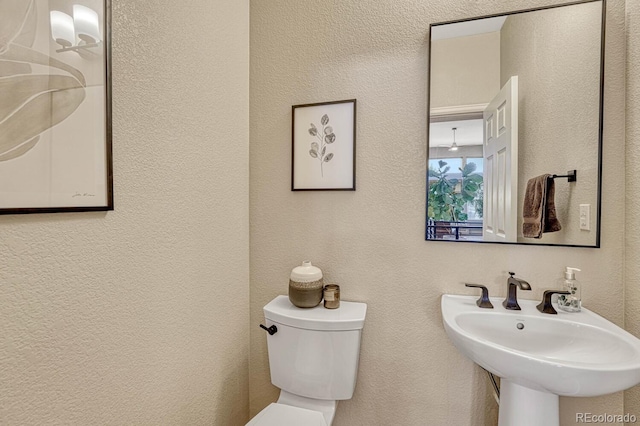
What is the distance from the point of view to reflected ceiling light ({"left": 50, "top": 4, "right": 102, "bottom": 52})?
2.21 ft

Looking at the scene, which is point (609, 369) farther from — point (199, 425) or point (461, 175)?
point (199, 425)

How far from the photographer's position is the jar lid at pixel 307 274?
128 centimetres

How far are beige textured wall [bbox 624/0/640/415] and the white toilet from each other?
0.96 m

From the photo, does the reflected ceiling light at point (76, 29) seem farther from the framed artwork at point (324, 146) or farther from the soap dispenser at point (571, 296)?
the soap dispenser at point (571, 296)

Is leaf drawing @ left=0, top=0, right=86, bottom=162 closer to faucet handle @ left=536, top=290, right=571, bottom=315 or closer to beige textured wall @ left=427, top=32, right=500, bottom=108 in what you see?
beige textured wall @ left=427, top=32, right=500, bottom=108

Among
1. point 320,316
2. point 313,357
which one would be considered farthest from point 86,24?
point 313,357

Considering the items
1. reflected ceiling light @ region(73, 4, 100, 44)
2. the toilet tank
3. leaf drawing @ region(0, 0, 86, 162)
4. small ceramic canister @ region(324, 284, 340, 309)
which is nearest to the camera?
leaf drawing @ region(0, 0, 86, 162)

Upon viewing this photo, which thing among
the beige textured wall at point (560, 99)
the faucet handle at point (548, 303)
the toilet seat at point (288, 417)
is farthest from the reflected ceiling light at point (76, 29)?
the faucet handle at point (548, 303)

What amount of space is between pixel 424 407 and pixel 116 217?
141 centimetres

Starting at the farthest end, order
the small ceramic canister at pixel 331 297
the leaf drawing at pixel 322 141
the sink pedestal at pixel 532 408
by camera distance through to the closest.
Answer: the leaf drawing at pixel 322 141 → the small ceramic canister at pixel 331 297 → the sink pedestal at pixel 532 408

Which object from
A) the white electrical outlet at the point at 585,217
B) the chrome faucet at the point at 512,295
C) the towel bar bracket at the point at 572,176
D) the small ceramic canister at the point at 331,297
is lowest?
the small ceramic canister at the point at 331,297

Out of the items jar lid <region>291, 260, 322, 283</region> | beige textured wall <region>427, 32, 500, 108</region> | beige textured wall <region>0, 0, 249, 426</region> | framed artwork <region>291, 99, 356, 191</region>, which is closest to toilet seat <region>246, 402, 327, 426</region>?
beige textured wall <region>0, 0, 249, 426</region>

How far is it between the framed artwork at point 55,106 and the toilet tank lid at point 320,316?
76 centimetres

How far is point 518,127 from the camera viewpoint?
1191mm
